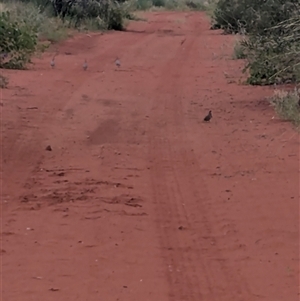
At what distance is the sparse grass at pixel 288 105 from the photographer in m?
11.9

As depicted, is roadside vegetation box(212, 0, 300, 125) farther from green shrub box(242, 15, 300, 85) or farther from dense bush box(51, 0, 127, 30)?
dense bush box(51, 0, 127, 30)

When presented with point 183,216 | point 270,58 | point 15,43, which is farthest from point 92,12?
point 183,216

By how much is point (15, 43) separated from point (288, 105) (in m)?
9.36

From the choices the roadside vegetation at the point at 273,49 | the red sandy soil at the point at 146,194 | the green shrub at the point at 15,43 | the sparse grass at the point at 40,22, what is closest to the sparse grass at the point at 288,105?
the roadside vegetation at the point at 273,49

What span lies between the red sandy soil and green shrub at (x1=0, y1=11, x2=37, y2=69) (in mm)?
2635

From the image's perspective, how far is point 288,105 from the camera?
12547mm

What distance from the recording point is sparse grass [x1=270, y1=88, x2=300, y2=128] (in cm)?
1195

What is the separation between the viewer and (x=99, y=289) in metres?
5.85

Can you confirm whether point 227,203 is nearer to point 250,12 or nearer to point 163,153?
point 163,153

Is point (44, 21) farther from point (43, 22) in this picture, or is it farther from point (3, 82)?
point (3, 82)

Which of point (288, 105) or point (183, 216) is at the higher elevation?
point (183, 216)

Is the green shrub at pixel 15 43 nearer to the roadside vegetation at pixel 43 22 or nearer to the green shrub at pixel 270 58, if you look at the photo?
the roadside vegetation at pixel 43 22

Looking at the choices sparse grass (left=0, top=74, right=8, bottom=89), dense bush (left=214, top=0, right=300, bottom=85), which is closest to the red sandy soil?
sparse grass (left=0, top=74, right=8, bottom=89)

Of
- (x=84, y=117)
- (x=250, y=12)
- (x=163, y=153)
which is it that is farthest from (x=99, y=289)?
(x=250, y=12)
